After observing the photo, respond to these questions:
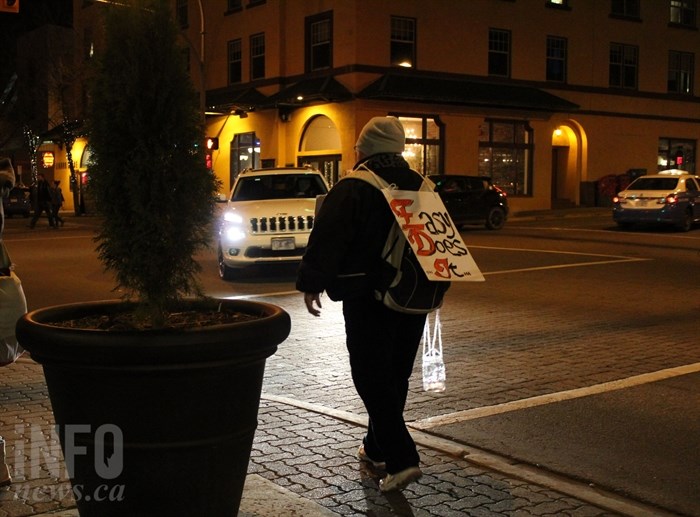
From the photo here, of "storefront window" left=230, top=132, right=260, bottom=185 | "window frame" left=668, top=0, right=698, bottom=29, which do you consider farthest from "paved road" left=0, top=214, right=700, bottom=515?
"window frame" left=668, top=0, right=698, bottom=29

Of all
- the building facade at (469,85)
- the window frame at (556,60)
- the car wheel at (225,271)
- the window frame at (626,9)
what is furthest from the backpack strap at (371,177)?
the window frame at (626,9)

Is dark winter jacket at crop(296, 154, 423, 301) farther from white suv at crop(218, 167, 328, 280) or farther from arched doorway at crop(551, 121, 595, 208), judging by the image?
arched doorway at crop(551, 121, 595, 208)

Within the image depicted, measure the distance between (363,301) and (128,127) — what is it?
5.10ft

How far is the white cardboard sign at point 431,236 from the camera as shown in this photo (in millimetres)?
4398

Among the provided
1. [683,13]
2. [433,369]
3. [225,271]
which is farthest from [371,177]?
[683,13]

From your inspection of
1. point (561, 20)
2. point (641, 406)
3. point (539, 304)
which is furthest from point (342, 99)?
point (641, 406)

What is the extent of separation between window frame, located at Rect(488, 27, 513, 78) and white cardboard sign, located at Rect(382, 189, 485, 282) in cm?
3090

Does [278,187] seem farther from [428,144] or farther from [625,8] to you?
[625,8]

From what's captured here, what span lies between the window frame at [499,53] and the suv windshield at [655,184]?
400 inches

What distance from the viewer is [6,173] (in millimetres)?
5203

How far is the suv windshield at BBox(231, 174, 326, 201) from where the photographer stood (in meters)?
14.9

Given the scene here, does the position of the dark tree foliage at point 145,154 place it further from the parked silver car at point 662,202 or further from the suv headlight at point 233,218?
the parked silver car at point 662,202

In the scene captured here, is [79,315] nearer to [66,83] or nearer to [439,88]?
[439,88]

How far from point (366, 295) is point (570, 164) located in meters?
35.0
